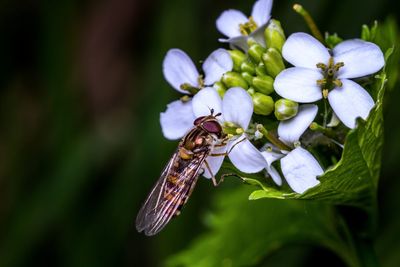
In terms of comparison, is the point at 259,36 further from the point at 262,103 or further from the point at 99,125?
the point at 99,125

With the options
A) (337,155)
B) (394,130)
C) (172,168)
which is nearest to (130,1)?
(394,130)

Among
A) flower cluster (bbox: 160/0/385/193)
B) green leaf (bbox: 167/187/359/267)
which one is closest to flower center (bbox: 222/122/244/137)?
flower cluster (bbox: 160/0/385/193)

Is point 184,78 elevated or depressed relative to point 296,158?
elevated

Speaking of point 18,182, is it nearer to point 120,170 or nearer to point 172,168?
→ point 120,170

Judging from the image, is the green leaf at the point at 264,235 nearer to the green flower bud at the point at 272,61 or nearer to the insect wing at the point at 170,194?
the insect wing at the point at 170,194

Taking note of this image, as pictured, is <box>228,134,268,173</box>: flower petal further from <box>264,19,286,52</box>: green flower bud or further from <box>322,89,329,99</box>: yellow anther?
<box>264,19,286,52</box>: green flower bud

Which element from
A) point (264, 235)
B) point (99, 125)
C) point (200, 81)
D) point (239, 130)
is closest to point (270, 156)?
point (239, 130)
